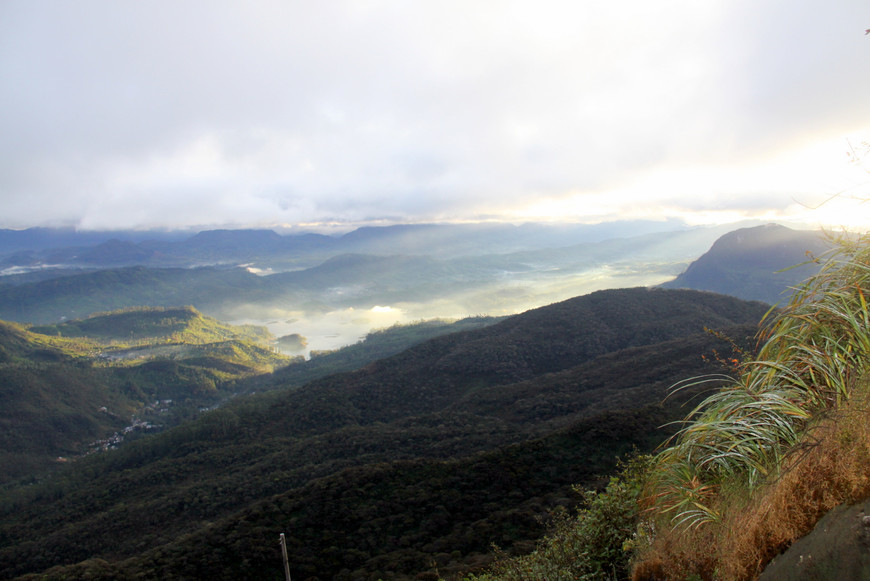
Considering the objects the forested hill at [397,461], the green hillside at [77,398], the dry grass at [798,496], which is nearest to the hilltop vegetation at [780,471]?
the dry grass at [798,496]

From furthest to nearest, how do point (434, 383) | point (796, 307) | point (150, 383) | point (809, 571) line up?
point (150, 383) → point (434, 383) → point (796, 307) → point (809, 571)

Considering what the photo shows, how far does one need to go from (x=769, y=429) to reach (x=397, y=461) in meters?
33.1

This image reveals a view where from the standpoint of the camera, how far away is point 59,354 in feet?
619

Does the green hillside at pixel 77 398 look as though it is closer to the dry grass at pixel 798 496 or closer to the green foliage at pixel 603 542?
the green foliage at pixel 603 542

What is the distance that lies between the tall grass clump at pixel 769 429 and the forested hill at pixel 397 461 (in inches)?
552

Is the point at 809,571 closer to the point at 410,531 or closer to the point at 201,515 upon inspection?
the point at 410,531

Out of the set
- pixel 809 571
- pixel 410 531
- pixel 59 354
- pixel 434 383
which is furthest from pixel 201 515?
pixel 59 354

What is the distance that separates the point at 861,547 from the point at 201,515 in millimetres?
51802

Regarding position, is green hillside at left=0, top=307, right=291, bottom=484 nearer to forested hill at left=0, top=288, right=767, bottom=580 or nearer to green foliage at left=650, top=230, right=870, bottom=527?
forested hill at left=0, top=288, right=767, bottom=580

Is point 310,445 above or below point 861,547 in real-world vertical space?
below

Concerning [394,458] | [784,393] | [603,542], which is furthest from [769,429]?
[394,458]

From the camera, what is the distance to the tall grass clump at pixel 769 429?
4816mm

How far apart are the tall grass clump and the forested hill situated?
14.0 metres

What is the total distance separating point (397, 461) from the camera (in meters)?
35.1
